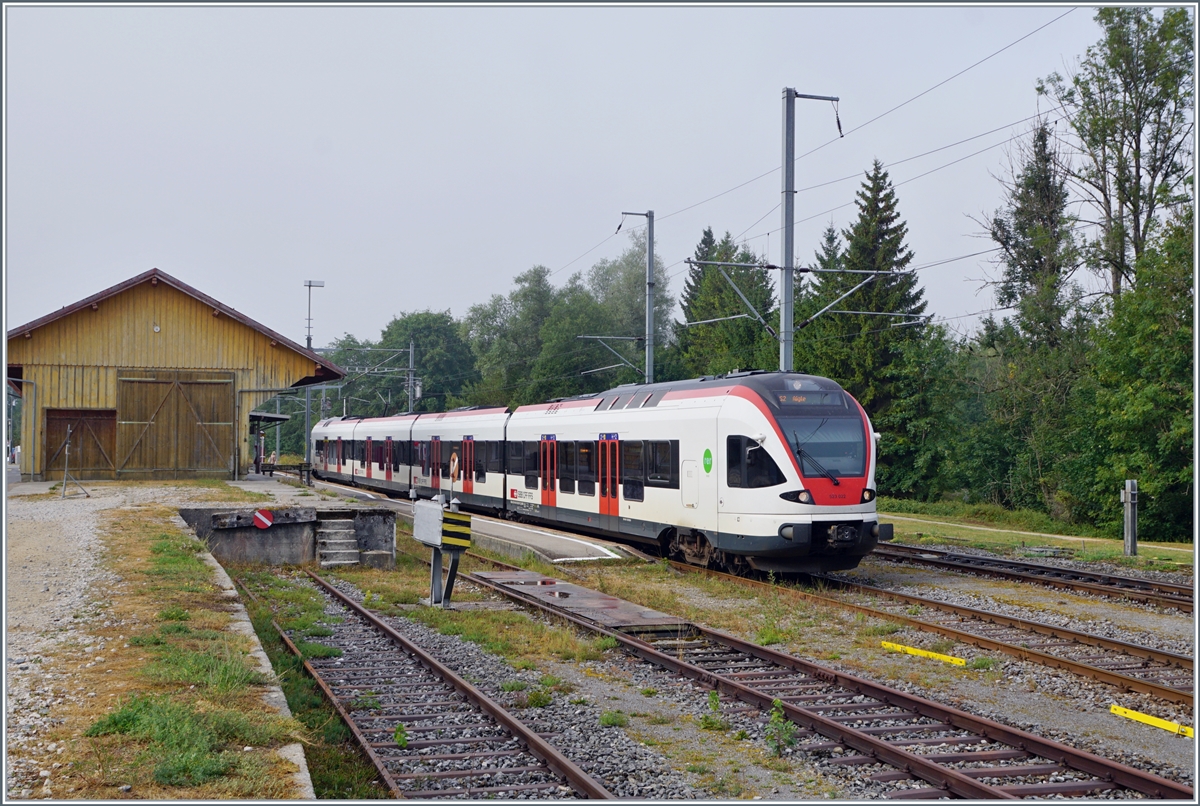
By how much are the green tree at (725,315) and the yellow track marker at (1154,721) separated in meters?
37.9

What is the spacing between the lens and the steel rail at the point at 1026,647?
877 centimetres

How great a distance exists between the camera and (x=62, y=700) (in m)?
7.18

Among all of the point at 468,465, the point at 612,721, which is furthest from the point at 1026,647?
the point at 468,465

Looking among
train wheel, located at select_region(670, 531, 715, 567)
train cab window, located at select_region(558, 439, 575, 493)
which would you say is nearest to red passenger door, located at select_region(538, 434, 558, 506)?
train cab window, located at select_region(558, 439, 575, 493)

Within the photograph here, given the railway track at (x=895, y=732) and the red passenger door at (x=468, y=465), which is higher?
the red passenger door at (x=468, y=465)

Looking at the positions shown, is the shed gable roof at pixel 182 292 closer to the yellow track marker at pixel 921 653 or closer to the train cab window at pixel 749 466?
the train cab window at pixel 749 466

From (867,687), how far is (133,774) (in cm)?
547

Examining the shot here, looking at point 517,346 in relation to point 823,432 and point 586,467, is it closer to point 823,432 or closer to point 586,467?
point 586,467

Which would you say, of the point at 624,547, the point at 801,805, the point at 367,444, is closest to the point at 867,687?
the point at 801,805

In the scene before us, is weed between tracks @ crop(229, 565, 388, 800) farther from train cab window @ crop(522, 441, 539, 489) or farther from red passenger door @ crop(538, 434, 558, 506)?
train cab window @ crop(522, 441, 539, 489)

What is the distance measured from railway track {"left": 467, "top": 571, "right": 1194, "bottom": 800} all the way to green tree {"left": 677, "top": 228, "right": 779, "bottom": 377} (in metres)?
36.5

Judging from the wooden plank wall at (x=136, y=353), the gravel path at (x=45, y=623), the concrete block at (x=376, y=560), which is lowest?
the concrete block at (x=376, y=560)

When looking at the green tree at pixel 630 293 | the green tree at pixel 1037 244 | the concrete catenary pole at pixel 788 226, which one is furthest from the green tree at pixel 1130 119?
the green tree at pixel 630 293

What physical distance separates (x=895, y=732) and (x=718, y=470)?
813 cm
